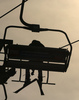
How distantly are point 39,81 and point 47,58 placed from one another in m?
1.99

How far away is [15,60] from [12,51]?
320 mm

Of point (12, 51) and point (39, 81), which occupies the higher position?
point (12, 51)

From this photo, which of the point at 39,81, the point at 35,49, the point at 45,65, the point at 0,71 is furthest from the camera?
the point at 39,81

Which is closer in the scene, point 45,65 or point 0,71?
point 45,65

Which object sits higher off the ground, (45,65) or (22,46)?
(22,46)

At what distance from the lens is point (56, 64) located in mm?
4234

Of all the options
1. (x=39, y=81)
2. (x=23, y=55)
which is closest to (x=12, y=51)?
(x=23, y=55)

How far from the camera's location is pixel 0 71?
5.44 m

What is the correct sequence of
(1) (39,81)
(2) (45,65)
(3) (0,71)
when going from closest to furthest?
(2) (45,65) → (3) (0,71) → (1) (39,81)

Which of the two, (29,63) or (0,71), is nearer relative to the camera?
(29,63)

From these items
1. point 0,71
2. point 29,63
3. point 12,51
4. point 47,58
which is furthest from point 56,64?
point 0,71

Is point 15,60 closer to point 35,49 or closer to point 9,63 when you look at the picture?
point 9,63

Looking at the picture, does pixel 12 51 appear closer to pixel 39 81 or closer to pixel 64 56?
pixel 64 56

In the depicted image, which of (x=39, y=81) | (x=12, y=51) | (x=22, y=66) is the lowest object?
(x=39, y=81)
